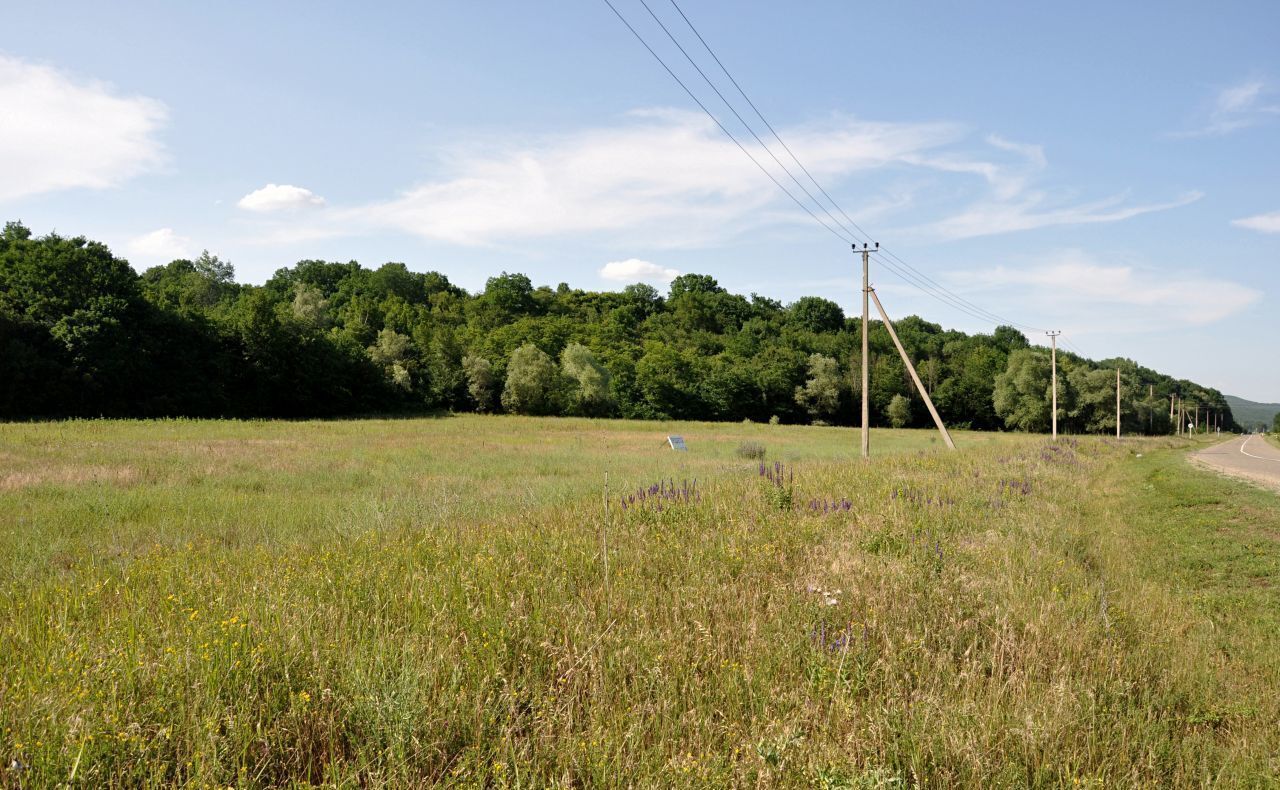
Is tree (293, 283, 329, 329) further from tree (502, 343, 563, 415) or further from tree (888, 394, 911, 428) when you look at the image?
tree (888, 394, 911, 428)

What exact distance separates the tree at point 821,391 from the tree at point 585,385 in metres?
27.0

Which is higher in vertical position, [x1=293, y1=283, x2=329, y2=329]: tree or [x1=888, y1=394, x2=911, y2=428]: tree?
[x1=293, y1=283, x2=329, y2=329]: tree


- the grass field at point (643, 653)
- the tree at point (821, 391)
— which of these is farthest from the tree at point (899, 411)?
the grass field at point (643, 653)

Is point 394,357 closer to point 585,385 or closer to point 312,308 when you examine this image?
point 312,308

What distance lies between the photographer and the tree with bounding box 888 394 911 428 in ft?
277

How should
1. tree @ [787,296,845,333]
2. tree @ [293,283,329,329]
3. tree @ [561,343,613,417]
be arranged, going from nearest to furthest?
tree @ [293,283,329,329], tree @ [561,343,613,417], tree @ [787,296,845,333]

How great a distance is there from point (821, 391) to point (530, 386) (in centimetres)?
3939

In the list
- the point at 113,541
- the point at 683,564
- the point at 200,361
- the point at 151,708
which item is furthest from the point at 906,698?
the point at 200,361

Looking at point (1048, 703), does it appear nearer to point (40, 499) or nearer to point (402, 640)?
point (402, 640)

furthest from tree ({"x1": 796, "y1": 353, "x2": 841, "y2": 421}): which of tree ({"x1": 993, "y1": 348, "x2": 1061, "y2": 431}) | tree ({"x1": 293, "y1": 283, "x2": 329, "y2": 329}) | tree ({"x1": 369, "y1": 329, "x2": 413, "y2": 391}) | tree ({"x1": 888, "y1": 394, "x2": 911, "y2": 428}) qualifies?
tree ({"x1": 293, "y1": 283, "x2": 329, "y2": 329})

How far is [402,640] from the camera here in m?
3.97

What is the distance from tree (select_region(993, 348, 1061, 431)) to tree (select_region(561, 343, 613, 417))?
54.6 meters

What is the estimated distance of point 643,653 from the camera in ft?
13.3

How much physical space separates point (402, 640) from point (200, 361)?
61.2 metres
